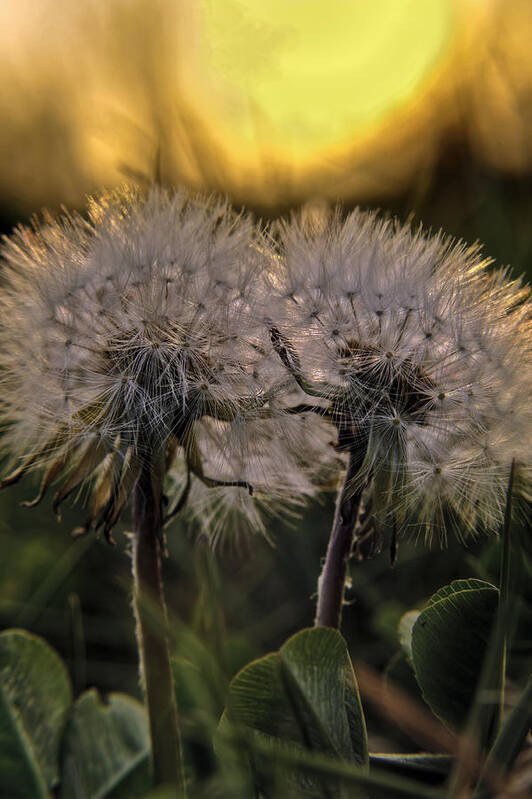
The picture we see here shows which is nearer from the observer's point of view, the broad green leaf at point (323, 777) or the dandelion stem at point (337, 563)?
the broad green leaf at point (323, 777)

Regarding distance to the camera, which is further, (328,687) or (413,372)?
(413,372)

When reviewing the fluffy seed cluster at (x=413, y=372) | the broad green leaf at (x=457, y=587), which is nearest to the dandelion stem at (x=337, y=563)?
the fluffy seed cluster at (x=413, y=372)

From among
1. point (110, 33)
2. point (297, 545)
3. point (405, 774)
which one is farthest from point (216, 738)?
point (110, 33)

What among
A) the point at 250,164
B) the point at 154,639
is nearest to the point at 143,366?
the point at 154,639

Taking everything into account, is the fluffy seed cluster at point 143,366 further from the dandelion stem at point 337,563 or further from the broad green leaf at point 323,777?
the broad green leaf at point 323,777

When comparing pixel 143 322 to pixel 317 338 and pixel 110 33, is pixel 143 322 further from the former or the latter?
pixel 110 33

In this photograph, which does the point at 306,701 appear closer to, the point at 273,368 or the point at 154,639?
the point at 154,639
